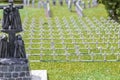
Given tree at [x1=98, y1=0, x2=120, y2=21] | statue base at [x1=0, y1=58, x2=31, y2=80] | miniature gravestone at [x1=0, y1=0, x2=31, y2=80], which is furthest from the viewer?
tree at [x1=98, y1=0, x2=120, y2=21]

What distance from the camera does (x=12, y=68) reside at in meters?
10.4

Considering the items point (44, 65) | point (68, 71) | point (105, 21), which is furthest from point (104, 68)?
point (105, 21)

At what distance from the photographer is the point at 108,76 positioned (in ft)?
41.6

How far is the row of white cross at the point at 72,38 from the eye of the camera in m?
15.6

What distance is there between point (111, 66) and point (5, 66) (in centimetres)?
499

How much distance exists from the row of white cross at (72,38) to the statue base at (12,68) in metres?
4.27

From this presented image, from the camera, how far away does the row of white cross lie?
51.3ft

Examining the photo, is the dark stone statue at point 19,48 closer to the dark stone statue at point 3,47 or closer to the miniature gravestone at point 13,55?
the miniature gravestone at point 13,55

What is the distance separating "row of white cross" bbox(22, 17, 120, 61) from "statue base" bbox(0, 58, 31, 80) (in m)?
4.27

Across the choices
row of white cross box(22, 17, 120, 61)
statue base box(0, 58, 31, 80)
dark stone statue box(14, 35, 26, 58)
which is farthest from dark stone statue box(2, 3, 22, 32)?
row of white cross box(22, 17, 120, 61)

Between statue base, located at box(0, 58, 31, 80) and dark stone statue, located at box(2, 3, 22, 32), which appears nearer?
dark stone statue, located at box(2, 3, 22, 32)

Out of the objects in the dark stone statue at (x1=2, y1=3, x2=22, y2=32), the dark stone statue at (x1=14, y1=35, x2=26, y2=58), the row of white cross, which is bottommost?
the row of white cross

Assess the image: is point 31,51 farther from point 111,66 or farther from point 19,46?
point 19,46

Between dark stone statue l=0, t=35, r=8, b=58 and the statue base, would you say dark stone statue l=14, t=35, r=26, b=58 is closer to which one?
the statue base
